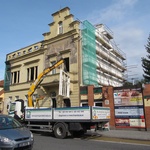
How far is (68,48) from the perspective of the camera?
75.5ft

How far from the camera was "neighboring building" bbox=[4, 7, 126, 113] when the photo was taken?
21.8m

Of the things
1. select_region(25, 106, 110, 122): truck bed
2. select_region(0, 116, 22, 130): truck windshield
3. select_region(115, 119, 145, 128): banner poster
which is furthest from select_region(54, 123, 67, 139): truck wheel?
select_region(115, 119, 145, 128): banner poster

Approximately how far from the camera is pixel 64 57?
23266 mm

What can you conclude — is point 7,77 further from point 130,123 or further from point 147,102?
point 147,102

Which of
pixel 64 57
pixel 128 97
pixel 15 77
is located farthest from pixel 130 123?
pixel 15 77

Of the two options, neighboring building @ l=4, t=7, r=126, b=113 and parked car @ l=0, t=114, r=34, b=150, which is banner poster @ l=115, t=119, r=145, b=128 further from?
parked car @ l=0, t=114, r=34, b=150

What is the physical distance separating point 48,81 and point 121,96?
8.51 metres

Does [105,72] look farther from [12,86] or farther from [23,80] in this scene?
[12,86]

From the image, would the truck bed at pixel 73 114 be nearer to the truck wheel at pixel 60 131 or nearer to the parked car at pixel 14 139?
the truck wheel at pixel 60 131

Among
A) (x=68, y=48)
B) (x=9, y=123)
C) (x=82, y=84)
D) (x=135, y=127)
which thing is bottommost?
(x=135, y=127)

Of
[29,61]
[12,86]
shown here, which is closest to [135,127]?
[29,61]

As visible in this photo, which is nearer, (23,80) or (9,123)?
(9,123)

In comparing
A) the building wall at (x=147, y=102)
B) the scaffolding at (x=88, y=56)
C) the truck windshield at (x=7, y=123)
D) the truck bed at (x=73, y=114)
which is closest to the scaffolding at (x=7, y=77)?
the scaffolding at (x=88, y=56)

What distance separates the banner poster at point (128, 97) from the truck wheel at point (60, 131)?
7.17 metres
